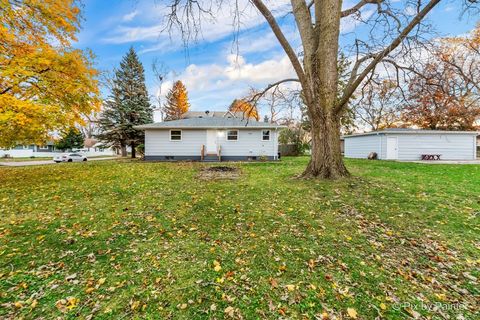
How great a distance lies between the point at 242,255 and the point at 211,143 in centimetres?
1459

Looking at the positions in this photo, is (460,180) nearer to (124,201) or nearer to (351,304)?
(351,304)

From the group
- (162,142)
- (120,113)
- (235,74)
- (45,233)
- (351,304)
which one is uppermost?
(120,113)

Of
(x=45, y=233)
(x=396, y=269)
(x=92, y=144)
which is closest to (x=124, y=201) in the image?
(x=45, y=233)

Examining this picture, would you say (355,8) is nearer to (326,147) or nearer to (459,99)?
(326,147)

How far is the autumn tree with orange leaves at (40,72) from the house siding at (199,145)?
27.7 feet

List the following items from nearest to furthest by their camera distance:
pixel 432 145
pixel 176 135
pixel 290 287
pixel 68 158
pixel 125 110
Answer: pixel 290 287, pixel 176 135, pixel 432 145, pixel 125 110, pixel 68 158

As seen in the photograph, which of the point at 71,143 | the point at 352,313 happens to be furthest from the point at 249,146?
the point at 71,143

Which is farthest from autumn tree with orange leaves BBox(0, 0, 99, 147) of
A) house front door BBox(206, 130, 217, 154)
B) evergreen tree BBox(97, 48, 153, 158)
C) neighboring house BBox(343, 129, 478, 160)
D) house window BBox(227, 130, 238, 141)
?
neighboring house BBox(343, 129, 478, 160)

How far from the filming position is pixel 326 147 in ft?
24.7

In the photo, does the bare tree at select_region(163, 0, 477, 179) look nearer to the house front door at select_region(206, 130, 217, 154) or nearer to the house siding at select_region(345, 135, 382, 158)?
the house front door at select_region(206, 130, 217, 154)

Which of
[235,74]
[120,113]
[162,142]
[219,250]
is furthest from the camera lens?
[120,113]

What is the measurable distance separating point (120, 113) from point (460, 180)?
82.1 ft

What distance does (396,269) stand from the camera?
315cm

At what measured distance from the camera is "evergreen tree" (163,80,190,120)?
37.2 m
